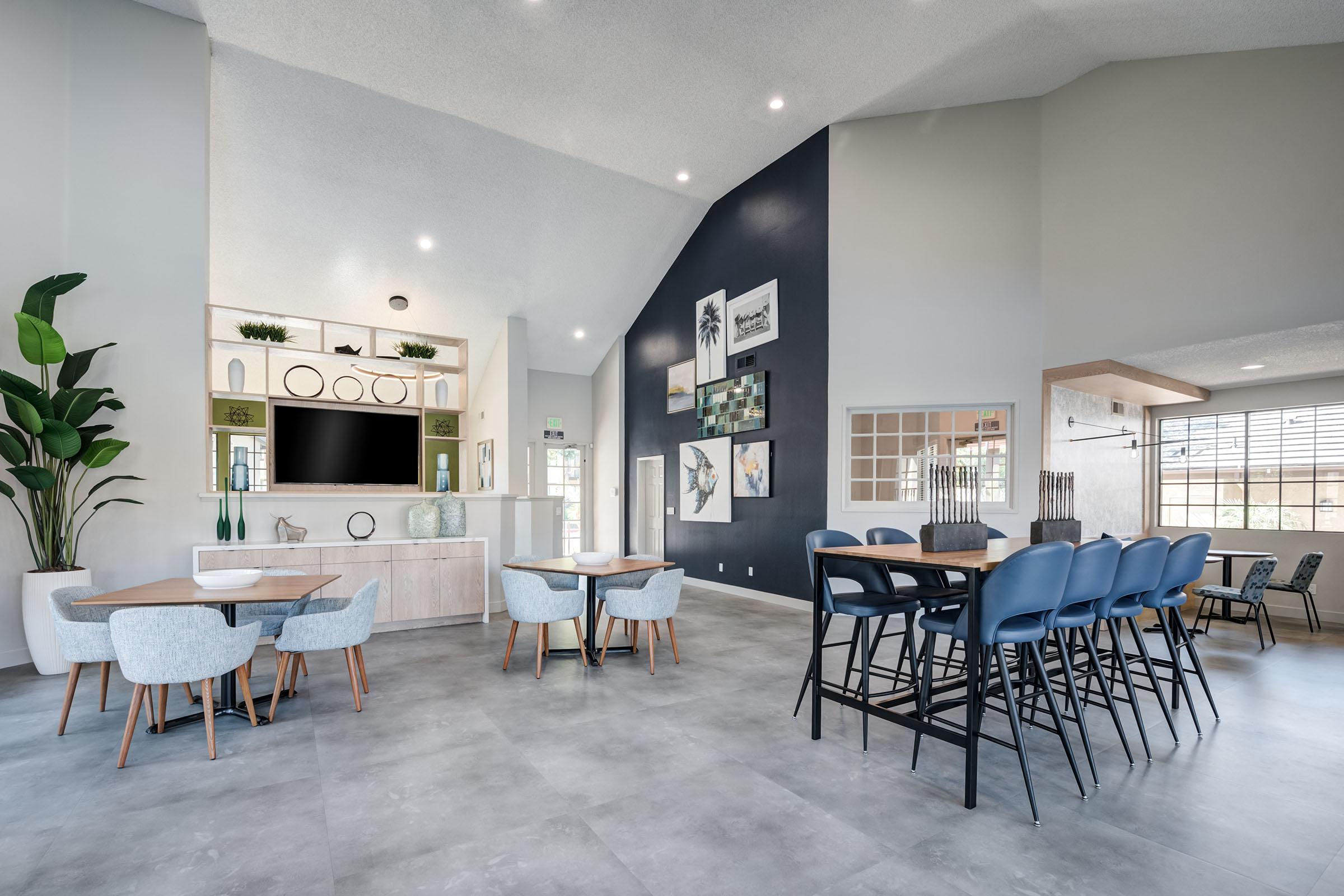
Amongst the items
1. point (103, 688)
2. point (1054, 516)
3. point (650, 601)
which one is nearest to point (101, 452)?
point (103, 688)

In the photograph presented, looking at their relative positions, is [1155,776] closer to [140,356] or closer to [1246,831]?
[1246,831]

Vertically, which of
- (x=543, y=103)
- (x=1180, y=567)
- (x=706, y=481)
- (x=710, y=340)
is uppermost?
(x=543, y=103)

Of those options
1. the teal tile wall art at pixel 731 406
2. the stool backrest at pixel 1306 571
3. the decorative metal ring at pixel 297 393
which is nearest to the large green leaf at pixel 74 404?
the decorative metal ring at pixel 297 393

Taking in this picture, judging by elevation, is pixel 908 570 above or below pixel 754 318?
below

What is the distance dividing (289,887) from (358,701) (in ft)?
5.98

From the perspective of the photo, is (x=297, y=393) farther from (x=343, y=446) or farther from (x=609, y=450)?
(x=609, y=450)

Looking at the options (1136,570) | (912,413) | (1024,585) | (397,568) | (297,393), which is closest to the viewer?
(1024,585)

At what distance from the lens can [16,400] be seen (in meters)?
4.23

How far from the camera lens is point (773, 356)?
7680 mm

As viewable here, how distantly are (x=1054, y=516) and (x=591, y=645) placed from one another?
318cm

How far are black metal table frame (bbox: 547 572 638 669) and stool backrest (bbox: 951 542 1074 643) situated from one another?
273cm

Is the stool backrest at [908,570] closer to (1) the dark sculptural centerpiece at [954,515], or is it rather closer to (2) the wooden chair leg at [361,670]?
(1) the dark sculptural centerpiece at [954,515]

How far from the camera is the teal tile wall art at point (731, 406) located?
7809mm

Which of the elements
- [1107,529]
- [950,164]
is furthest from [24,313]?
[1107,529]
